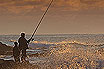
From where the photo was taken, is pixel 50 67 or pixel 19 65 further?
pixel 50 67

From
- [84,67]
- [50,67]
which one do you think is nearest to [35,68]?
[50,67]

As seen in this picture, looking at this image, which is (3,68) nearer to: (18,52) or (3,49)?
(18,52)

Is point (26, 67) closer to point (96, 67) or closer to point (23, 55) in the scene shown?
point (23, 55)

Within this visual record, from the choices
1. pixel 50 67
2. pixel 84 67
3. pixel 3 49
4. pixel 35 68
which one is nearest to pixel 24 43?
pixel 35 68

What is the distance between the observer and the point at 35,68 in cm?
1941

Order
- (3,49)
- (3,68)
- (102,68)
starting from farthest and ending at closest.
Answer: (3,49) → (102,68) → (3,68)

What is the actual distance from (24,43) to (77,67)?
1083cm

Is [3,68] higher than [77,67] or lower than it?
higher

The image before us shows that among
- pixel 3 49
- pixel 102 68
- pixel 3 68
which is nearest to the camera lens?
pixel 3 68

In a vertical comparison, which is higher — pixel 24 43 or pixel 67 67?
pixel 24 43

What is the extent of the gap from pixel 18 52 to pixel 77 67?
10.8m

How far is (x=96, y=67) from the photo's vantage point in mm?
27859

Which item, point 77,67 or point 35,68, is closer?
point 35,68

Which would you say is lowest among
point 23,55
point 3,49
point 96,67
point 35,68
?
point 3,49
